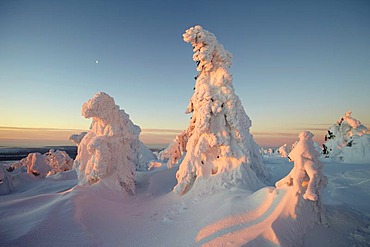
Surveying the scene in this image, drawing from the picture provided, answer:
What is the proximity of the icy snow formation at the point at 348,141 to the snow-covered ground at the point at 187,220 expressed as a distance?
9.64 meters

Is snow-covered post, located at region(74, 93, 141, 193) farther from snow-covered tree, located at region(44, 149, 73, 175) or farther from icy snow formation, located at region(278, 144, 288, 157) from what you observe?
icy snow formation, located at region(278, 144, 288, 157)

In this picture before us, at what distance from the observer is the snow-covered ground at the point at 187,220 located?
6.14 m

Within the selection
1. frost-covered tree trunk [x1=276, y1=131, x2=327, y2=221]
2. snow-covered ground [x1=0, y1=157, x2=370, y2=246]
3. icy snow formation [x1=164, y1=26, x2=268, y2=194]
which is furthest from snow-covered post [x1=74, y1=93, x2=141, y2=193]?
frost-covered tree trunk [x1=276, y1=131, x2=327, y2=221]

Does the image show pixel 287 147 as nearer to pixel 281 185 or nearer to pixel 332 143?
pixel 332 143

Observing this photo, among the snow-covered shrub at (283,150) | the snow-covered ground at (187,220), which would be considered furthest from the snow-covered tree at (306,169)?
the snow-covered shrub at (283,150)

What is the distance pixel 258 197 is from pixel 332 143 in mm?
23679

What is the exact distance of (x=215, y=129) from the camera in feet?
42.7

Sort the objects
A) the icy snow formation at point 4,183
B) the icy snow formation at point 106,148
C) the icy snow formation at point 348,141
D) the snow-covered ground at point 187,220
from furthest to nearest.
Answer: the icy snow formation at point 348,141 → the icy snow formation at point 4,183 → the icy snow formation at point 106,148 → the snow-covered ground at point 187,220

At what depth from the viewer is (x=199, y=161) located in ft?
42.5

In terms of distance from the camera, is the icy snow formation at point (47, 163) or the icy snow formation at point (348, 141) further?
the icy snow formation at point (47, 163)

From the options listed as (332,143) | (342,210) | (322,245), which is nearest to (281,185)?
(322,245)

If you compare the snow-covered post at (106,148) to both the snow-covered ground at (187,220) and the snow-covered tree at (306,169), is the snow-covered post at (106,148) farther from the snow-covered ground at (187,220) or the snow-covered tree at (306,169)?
the snow-covered tree at (306,169)

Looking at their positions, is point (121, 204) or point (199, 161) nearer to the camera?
point (121, 204)

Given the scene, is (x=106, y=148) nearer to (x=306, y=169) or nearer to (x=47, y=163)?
(x=306, y=169)
